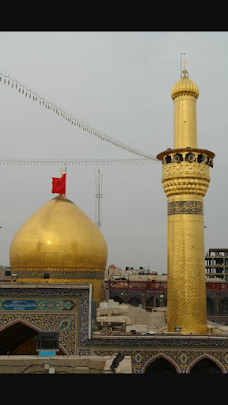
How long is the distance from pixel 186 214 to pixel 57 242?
16.2 ft

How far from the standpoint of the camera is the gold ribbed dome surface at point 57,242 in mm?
13102

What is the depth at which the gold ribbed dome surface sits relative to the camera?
1310 centimetres

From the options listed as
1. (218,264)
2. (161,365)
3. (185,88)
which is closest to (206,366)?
(161,365)

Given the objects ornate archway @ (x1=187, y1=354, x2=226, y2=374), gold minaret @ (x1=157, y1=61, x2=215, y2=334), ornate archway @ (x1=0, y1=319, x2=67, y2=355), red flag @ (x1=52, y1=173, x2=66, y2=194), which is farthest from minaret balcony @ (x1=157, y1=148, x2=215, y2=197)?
red flag @ (x1=52, y1=173, x2=66, y2=194)

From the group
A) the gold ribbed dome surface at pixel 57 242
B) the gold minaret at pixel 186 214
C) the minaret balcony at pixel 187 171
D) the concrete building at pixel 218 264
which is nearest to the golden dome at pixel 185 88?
the gold minaret at pixel 186 214

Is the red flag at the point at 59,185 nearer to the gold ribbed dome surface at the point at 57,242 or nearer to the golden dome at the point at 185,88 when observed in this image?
the gold ribbed dome surface at the point at 57,242

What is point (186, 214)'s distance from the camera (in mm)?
10219

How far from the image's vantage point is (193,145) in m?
10.4

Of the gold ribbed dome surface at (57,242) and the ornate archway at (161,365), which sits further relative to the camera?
the gold ribbed dome surface at (57,242)

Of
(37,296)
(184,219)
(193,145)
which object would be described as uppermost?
(193,145)

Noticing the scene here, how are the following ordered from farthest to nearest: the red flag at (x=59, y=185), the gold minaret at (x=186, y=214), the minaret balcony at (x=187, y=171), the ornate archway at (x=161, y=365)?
the red flag at (x=59, y=185)
the minaret balcony at (x=187, y=171)
the gold minaret at (x=186, y=214)
the ornate archway at (x=161, y=365)

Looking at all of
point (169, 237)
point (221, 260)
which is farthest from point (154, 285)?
point (221, 260)
